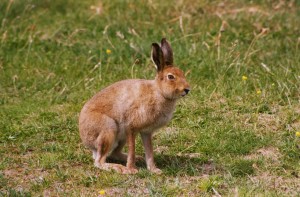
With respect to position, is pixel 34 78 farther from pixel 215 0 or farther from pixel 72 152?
pixel 215 0

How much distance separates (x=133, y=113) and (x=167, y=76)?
43 cm

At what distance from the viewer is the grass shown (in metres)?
6.23

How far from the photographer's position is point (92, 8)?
10.9 m

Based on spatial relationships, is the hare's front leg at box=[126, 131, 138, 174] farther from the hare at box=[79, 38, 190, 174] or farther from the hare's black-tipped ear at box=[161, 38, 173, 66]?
the hare's black-tipped ear at box=[161, 38, 173, 66]

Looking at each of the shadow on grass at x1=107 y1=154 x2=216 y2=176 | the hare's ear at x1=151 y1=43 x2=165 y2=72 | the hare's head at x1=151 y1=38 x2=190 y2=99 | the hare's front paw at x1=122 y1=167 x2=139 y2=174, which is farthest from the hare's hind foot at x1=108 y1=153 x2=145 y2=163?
the hare's ear at x1=151 y1=43 x2=165 y2=72

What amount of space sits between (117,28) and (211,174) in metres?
4.21

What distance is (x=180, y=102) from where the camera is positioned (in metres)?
7.96

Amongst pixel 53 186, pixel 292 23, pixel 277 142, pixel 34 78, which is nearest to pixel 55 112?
pixel 34 78

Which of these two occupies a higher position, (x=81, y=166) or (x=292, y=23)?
(x=292, y=23)

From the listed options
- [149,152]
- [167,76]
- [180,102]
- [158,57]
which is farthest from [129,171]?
[180,102]

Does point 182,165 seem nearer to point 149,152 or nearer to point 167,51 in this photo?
point 149,152

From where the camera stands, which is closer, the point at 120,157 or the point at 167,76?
the point at 167,76

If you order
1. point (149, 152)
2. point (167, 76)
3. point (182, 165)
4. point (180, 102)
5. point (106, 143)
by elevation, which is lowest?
point (182, 165)

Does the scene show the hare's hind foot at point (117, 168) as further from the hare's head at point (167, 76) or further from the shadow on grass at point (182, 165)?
the hare's head at point (167, 76)
